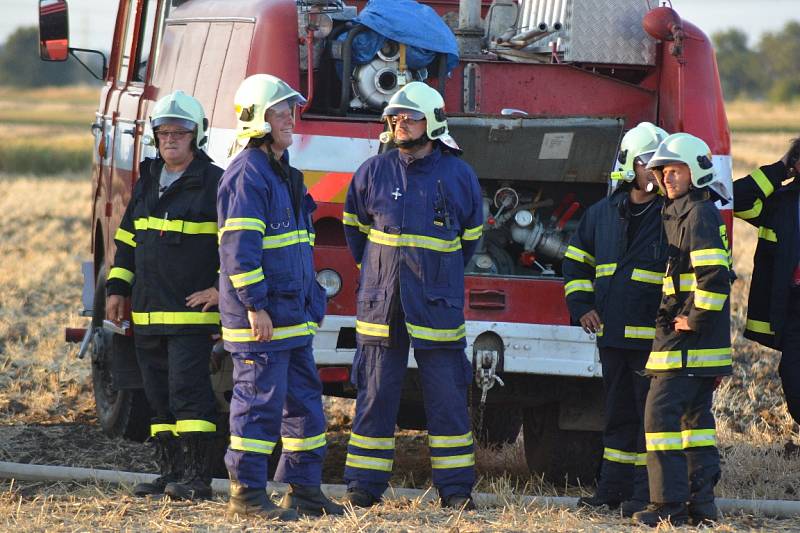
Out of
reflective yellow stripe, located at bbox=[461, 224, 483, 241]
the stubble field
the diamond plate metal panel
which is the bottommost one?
the stubble field

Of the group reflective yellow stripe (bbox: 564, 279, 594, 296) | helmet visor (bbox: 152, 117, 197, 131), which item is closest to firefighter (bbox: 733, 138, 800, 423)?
reflective yellow stripe (bbox: 564, 279, 594, 296)

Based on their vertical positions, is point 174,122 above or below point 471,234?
above

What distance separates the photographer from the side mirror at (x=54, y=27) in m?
8.27

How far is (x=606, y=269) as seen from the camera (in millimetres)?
6105

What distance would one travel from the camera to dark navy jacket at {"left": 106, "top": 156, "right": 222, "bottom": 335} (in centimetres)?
601

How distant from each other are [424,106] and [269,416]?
1.45 metres

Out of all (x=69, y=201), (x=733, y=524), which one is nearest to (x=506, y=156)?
(x=733, y=524)

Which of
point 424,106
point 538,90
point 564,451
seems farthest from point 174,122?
point 564,451

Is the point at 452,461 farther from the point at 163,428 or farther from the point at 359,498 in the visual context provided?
Result: the point at 163,428

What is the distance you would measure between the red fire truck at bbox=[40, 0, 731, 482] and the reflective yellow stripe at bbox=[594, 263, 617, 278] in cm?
37

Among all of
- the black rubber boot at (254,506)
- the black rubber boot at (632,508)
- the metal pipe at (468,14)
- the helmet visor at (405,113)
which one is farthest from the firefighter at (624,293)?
the metal pipe at (468,14)

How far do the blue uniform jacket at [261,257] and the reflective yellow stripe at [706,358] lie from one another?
1.52m

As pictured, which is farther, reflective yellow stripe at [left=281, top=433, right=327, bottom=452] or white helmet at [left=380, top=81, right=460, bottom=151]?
white helmet at [left=380, top=81, right=460, bottom=151]

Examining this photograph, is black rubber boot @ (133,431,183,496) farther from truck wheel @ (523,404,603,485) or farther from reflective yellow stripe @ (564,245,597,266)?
truck wheel @ (523,404,603,485)
